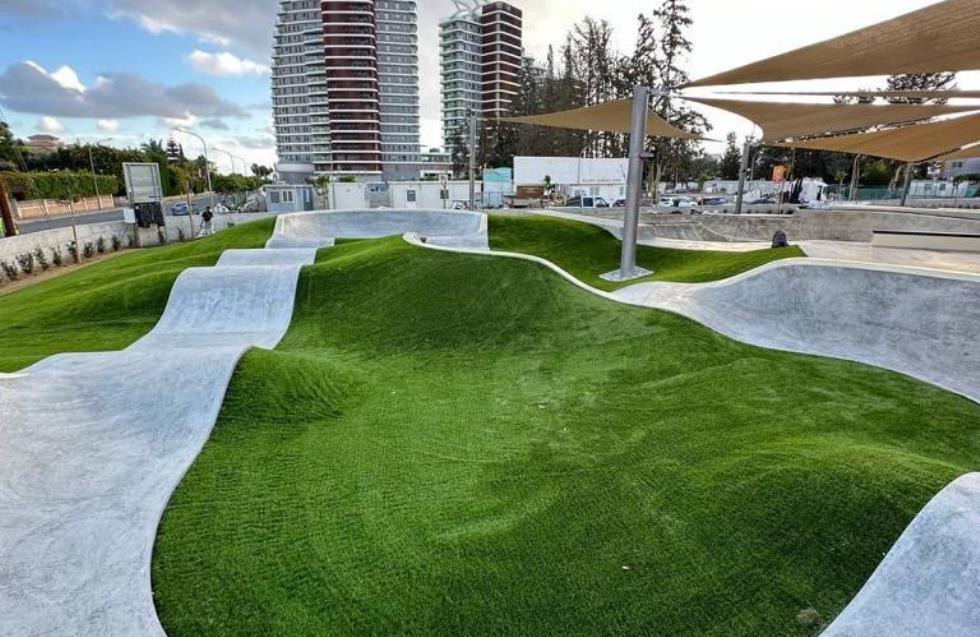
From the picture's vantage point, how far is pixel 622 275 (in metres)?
15.0

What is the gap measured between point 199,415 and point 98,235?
87.0 feet

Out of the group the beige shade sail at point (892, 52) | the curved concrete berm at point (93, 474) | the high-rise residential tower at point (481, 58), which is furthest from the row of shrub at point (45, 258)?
the high-rise residential tower at point (481, 58)

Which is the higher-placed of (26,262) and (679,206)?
(679,206)

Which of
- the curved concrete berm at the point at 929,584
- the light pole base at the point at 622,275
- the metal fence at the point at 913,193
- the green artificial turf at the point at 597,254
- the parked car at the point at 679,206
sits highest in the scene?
the metal fence at the point at 913,193

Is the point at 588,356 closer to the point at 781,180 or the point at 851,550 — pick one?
the point at 851,550

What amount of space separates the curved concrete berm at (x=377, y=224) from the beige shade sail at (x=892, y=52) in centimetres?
1292

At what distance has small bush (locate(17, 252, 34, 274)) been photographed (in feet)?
70.0

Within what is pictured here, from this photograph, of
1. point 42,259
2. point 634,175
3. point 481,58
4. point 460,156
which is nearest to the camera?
point 634,175

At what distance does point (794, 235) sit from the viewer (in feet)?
68.0

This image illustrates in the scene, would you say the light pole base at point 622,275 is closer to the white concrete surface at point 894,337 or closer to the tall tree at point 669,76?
the white concrete surface at point 894,337

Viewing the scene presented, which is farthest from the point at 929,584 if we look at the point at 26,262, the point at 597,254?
the point at 26,262

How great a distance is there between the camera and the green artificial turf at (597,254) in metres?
13.2

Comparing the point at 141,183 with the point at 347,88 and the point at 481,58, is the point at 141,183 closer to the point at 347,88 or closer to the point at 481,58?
the point at 347,88

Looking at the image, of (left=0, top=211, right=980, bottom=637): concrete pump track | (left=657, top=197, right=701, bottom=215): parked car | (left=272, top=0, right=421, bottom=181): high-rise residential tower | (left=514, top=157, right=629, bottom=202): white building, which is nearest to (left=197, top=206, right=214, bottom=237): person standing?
(left=0, top=211, right=980, bottom=637): concrete pump track
